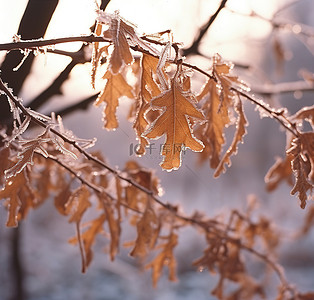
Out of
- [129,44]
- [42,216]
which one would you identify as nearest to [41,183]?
[129,44]

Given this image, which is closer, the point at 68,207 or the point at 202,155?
the point at 68,207

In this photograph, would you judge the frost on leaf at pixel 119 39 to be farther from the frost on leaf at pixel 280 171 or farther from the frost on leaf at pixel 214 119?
the frost on leaf at pixel 280 171

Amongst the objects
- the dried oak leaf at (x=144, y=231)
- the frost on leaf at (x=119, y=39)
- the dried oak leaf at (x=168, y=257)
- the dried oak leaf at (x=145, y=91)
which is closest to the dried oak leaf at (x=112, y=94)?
the dried oak leaf at (x=145, y=91)

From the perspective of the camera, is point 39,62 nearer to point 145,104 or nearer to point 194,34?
point 145,104

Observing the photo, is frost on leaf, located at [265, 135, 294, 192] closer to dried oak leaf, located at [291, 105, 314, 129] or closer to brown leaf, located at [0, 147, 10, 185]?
dried oak leaf, located at [291, 105, 314, 129]

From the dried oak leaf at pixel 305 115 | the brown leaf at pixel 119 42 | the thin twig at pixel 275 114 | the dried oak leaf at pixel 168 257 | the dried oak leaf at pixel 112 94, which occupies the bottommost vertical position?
the dried oak leaf at pixel 168 257

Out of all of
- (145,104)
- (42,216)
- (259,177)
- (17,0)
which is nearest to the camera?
(145,104)
